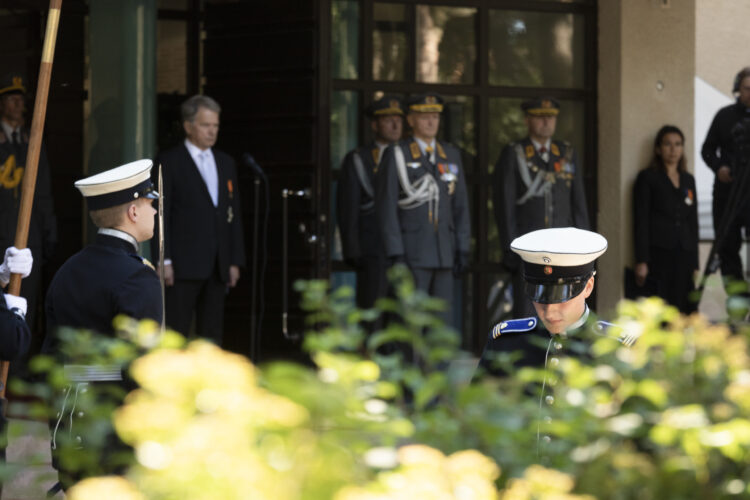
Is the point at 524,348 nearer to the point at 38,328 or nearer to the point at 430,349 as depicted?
the point at 430,349

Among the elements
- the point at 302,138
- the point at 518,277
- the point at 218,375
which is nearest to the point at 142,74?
the point at 302,138

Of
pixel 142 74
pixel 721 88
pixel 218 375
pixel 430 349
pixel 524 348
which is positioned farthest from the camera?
pixel 721 88

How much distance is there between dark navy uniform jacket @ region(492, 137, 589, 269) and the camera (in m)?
8.38

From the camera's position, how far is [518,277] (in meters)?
8.54

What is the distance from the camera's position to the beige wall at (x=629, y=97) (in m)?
9.10

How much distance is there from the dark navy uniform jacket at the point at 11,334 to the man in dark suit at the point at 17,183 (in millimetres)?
3792

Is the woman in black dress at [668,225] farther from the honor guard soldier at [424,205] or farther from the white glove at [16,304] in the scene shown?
the white glove at [16,304]

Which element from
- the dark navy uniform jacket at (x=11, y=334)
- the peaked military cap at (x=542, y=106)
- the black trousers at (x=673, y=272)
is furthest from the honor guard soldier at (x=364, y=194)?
the dark navy uniform jacket at (x=11, y=334)

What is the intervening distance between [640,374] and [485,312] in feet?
24.0

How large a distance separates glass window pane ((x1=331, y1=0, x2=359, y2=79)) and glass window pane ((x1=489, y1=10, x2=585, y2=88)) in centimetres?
99

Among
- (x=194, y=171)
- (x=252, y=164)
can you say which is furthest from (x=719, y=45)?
(x=194, y=171)

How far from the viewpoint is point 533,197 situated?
8.48m

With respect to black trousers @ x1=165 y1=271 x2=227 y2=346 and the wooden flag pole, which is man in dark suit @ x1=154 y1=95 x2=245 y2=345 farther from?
the wooden flag pole

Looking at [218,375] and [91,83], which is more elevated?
[91,83]
